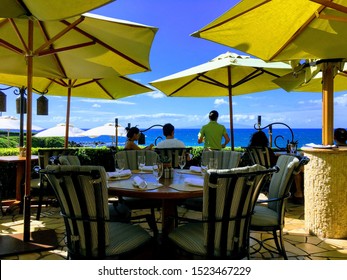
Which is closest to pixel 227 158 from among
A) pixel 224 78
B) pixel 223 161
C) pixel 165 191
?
pixel 223 161

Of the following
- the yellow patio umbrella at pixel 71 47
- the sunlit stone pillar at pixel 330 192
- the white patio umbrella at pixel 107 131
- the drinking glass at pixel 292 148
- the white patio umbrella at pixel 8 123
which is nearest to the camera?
the yellow patio umbrella at pixel 71 47

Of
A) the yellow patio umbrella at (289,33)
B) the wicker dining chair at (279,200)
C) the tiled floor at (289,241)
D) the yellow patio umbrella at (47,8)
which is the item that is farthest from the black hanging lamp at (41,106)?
the wicker dining chair at (279,200)

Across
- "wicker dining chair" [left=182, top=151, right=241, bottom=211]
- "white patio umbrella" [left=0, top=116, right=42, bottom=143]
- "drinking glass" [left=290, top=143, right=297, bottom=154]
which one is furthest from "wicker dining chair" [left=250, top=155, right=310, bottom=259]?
"white patio umbrella" [left=0, top=116, right=42, bottom=143]

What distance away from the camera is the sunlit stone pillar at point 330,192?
3326 mm

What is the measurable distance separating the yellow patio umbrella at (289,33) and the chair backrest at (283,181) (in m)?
1.21

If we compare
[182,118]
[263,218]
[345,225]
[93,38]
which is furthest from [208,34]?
[182,118]

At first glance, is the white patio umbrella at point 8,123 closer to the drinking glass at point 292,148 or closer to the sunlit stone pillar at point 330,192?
the drinking glass at point 292,148

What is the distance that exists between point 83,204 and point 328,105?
3.14 metres

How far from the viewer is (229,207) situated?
1705 mm

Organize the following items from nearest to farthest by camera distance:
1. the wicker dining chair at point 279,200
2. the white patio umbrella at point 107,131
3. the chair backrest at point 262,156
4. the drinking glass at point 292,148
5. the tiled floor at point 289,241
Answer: the wicker dining chair at point 279,200, the tiled floor at point 289,241, the chair backrest at point 262,156, the drinking glass at point 292,148, the white patio umbrella at point 107,131

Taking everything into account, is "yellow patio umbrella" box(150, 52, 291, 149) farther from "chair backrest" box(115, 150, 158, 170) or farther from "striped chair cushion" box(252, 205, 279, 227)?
"striped chair cushion" box(252, 205, 279, 227)

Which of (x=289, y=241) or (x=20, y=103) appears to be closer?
(x=289, y=241)

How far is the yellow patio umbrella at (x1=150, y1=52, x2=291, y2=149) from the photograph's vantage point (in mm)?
5102

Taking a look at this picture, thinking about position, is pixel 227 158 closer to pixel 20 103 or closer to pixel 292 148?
pixel 292 148
